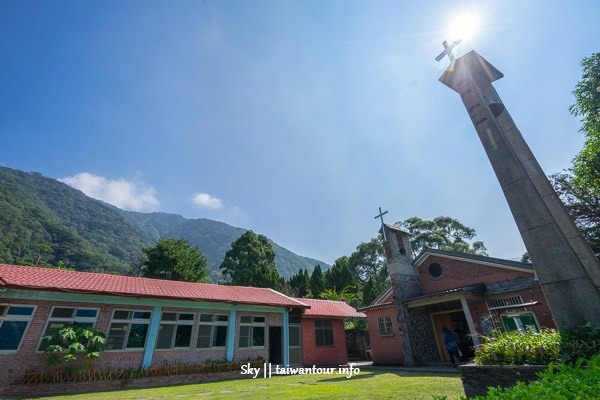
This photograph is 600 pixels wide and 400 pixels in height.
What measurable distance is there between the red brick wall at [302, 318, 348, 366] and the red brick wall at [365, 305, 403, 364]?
2348mm

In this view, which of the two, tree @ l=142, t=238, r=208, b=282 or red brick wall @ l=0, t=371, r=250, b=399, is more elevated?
tree @ l=142, t=238, r=208, b=282

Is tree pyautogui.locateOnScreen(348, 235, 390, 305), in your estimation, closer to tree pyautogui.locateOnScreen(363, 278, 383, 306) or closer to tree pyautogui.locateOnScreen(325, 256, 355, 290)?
tree pyautogui.locateOnScreen(325, 256, 355, 290)

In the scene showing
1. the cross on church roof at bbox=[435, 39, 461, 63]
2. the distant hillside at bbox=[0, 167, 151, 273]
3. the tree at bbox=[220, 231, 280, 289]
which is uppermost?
the distant hillside at bbox=[0, 167, 151, 273]

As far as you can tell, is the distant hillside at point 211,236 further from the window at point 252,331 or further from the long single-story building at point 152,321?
the window at point 252,331

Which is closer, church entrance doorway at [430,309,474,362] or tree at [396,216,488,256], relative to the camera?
church entrance doorway at [430,309,474,362]

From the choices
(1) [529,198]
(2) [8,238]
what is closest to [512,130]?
(1) [529,198]

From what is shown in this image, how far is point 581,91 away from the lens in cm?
1271

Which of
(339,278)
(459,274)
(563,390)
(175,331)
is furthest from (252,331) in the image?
(339,278)

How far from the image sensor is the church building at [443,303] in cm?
1227

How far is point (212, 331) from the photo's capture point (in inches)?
544

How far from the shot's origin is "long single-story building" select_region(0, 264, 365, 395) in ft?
32.4

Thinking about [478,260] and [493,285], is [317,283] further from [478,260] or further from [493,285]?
[493,285]

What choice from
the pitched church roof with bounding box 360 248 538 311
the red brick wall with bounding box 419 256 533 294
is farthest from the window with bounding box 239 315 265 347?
the red brick wall with bounding box 419 256 533 294

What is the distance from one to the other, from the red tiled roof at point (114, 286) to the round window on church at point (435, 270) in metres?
8.32
